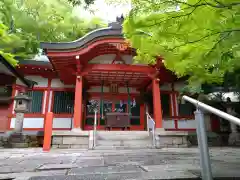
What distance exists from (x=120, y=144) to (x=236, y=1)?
20.9 feet

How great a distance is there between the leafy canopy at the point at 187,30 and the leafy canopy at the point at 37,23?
35.0 feet

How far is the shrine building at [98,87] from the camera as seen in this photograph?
27.8ft

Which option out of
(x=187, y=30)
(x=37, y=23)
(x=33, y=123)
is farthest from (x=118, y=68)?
(x=37, y=23)

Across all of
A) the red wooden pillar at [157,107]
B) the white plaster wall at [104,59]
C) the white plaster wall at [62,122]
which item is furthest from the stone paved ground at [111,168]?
the white plaster wall at [62,122]

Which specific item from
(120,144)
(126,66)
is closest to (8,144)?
(120,144)

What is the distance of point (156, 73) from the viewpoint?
9.15 m

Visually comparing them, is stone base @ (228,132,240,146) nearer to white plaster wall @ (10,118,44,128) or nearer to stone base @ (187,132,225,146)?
stone base @ (187,132,225,146)

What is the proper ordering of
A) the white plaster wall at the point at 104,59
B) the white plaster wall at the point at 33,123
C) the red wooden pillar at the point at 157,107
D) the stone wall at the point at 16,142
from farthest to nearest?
1. the white plaster wall at the point at 33,123
2. the white plaster wall at the point at 104,59
3. the red wooden pillar at the point at 157,107
4. the stone wall at the point at 16,142

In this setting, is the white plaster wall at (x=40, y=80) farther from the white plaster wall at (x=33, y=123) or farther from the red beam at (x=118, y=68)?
the red beam at (x=118, y=68)

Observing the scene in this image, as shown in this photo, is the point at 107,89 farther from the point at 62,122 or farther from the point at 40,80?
the point at 40,80

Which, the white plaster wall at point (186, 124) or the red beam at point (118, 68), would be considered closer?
the red beam at point (118, 68)

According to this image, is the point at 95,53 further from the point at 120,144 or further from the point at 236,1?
the point at 236,1

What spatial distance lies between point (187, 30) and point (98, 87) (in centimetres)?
896

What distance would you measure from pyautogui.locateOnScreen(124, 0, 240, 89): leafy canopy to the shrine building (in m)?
5.53
